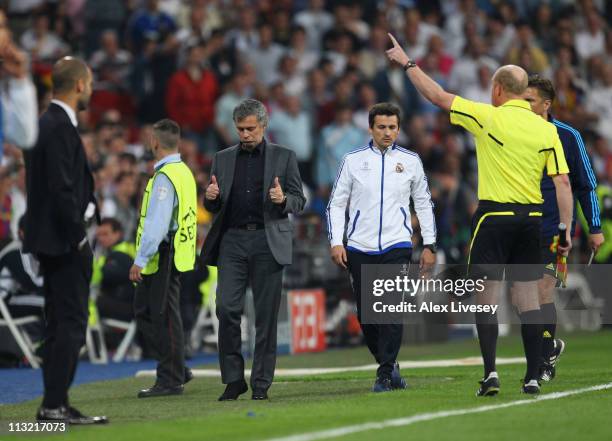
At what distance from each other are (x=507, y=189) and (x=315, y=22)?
44.5 feet

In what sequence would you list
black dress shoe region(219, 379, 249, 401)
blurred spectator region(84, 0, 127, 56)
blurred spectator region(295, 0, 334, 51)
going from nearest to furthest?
black dress shoe region(219, 379, 249, 401)
blurred spectator region(84, 0, 127, 56)
blurred spectator region(295, 0, 334, 51)

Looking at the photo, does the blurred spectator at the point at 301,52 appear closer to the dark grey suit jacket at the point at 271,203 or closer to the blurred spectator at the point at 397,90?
the blurred spectator at the point at 397,90

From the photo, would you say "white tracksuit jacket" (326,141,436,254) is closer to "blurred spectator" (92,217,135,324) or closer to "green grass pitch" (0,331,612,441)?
"green grass pitch" (0,331,612,441)

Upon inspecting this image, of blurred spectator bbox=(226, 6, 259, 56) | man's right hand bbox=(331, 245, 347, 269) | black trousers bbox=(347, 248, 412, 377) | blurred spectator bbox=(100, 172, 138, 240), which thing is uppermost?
blurred spectator bbox=(226, 6, 259, 56)

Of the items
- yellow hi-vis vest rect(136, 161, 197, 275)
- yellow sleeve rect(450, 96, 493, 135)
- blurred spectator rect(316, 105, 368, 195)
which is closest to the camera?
yellow sleeve rect(450, 96, 493, 135)

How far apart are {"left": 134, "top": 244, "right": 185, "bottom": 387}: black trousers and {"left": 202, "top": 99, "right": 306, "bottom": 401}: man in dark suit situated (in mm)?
696

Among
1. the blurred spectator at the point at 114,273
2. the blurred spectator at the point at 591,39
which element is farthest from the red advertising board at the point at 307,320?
the blurred spectator at the point at 591,39

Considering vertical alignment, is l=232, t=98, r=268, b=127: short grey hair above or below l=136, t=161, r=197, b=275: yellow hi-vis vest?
above

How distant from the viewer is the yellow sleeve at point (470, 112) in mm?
10531

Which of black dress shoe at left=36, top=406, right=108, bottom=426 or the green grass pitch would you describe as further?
black dress shoe at left=36, top=406, right=108, bottom=426

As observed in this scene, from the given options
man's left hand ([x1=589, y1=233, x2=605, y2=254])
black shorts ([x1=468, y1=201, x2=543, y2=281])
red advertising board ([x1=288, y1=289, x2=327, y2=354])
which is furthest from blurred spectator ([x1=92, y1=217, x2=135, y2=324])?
black shorts ([x1=468, y1=201, x2=543, y2=281])

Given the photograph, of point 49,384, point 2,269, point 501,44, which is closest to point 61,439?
point 49,384

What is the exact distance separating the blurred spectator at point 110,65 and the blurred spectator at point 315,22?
10.5 feet

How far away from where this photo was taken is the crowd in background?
20969 mm
